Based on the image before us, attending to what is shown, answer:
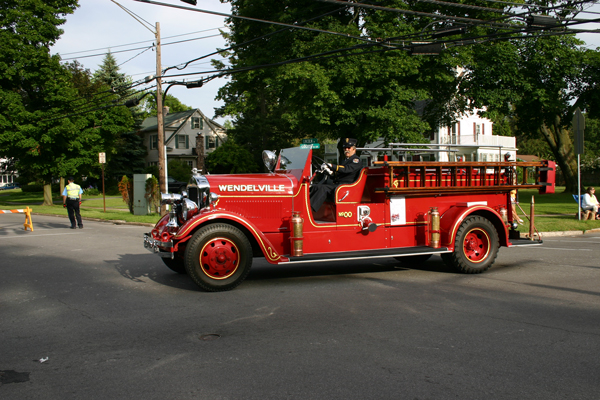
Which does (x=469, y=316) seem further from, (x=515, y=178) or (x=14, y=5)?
(x=14, y=5)

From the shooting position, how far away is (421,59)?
23.2 m

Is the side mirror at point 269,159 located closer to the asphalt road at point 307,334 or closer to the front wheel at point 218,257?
the front wheel at point 218,257

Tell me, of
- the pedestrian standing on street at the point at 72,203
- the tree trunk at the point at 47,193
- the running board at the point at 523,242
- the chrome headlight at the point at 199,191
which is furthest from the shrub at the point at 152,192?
the running board at the point at 523,242

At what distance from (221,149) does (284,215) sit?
34698mm

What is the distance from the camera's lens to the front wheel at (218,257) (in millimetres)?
6539

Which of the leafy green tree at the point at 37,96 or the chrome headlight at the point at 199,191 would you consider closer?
the chrome headlight at the point at 199,191

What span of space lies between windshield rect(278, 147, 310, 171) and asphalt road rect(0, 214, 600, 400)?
1740 mm

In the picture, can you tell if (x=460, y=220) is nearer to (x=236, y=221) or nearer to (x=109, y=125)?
(x=236, y=221)

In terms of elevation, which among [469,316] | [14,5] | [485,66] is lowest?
[469,316]

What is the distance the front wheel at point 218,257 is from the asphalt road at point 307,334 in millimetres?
201

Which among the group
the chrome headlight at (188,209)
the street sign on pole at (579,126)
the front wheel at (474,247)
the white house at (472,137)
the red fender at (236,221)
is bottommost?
the front wheel at (474,247)

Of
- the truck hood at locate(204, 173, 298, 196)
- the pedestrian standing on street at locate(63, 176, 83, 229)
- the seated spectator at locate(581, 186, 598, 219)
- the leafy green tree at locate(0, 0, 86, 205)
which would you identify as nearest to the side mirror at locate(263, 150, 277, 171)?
the truck hood at locate(204, 173, 298, 196)

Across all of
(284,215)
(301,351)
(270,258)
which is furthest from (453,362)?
(284,215)

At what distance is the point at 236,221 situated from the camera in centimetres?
680
